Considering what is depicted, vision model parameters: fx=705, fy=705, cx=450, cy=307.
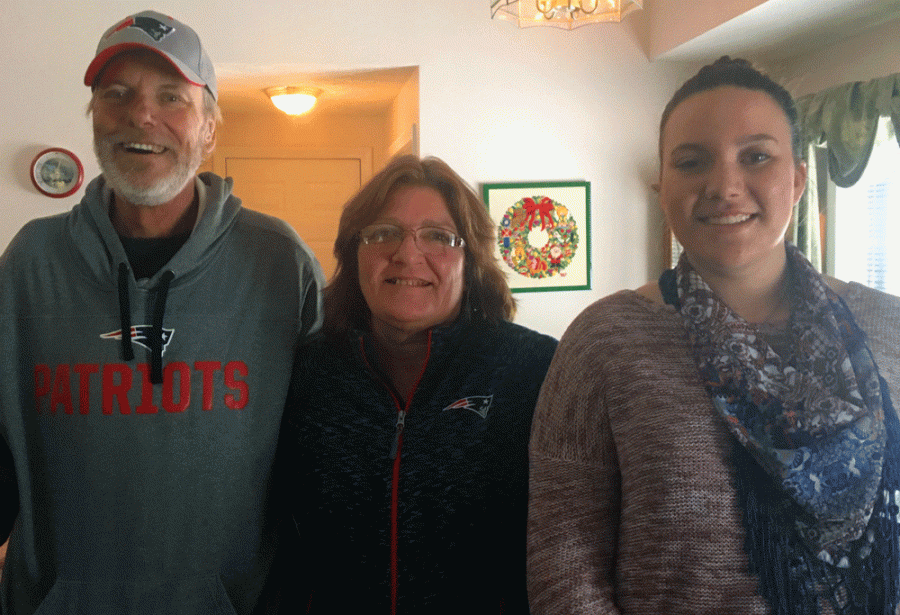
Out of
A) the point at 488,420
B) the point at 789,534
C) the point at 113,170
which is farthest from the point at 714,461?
the point at 113,170

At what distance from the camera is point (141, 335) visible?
1.36 m

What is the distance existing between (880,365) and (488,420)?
0.63m

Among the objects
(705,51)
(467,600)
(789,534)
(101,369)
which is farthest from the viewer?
(705,51)

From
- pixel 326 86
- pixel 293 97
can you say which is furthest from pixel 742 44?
pixel 293 97

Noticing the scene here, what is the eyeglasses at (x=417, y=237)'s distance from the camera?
1.38 m

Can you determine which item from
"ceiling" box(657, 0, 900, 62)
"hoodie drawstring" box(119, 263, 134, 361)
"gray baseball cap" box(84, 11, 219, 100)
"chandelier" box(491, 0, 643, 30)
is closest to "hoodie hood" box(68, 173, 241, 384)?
"hoodie drawstring" box(119, 263, 134, 361)

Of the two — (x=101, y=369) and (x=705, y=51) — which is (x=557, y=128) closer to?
(x=705, y=51)

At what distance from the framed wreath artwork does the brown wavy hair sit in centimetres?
236

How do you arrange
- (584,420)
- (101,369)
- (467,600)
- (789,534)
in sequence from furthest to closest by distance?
1. (101,369)
2. (467,600)
3. (584,420)
4. (789,534)

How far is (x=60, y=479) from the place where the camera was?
4.47 ft

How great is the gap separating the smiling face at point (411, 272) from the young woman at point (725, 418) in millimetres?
344

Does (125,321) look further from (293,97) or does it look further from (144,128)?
(293,97)

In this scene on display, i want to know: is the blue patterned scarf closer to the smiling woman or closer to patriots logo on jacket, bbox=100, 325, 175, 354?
the smiling woman

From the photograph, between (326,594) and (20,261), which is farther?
(20,261)
